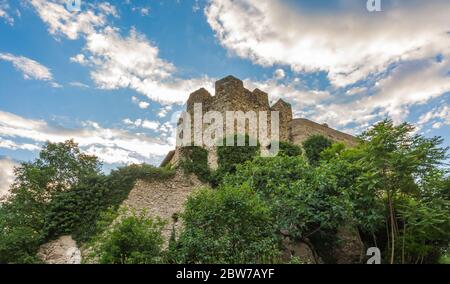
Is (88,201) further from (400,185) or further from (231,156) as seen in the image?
(400,185)

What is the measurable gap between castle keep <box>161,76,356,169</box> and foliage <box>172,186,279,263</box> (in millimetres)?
7184

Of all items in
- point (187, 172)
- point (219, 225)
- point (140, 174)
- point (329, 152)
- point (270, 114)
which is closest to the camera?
point (219, 225)

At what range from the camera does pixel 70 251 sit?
11.5 meters

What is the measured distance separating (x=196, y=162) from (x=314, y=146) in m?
8.33

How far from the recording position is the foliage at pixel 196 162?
15.9m

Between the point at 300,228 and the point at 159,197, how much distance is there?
6.40 m

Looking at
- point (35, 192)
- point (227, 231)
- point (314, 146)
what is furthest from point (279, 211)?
point (35, 192)

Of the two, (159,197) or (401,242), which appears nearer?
(401,242)

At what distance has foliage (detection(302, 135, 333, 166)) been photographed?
800 inches

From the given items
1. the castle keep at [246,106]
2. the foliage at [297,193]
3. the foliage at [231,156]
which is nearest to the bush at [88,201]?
the foliage at [231,156]

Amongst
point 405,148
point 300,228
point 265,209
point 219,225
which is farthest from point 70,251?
point 405,148

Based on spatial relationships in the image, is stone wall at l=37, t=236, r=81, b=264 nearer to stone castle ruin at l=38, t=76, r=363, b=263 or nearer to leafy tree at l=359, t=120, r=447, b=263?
stone castle ruin at l=38, t=76, r=363, b=263

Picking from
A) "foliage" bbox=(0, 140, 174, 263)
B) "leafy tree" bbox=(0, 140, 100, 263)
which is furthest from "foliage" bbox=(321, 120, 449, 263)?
"leafy tree" bbox=(0, 140, 100, 263)
